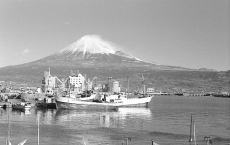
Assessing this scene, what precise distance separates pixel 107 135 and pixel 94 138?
3.40 m

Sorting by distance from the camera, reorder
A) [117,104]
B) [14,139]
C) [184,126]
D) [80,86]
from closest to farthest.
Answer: [14,139], [184,126], [117,104], [80,86]

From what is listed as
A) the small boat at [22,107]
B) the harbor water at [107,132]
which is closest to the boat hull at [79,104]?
the small boat at [22,107]

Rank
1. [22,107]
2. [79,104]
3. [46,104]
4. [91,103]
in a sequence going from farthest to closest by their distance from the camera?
[46,104] < [91,103] < [79,104] < [22,107]

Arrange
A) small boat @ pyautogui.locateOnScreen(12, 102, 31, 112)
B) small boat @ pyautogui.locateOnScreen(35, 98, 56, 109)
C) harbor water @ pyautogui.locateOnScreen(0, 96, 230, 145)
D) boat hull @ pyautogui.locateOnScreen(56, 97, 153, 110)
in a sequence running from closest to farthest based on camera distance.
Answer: harbor water @ pyautogui.locateOnScreen(0, 96, 230, 145)
small boat @ pyautogui.locateOnScreen(12, 102, 31, 112)
boat hull @ pyautogui.locateOnScreen(56, 97, 153, 110)
small boat @ pyautogui.locateOnScreen(35, 98, 56, 109)

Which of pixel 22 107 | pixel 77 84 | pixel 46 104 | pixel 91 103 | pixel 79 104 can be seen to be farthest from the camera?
pixel 77 84

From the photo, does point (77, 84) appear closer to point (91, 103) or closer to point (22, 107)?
point (91, 103)

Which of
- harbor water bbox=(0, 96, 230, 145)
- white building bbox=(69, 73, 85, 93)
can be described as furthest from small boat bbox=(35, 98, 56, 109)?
white building bbox=(69, 73, 85, 93)

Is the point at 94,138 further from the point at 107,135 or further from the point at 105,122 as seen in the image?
the point at 105,122

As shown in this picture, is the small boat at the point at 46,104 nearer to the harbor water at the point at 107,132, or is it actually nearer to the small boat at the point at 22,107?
the small boat at the point at 22,107

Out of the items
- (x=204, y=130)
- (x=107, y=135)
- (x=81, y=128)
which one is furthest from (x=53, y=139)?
(x=204, y=130)

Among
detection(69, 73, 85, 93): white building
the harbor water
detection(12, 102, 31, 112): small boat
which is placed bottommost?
the harbor water

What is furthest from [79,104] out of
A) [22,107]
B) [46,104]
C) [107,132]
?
Answer: [107,132]

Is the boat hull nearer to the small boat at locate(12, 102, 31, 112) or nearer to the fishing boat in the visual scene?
the fishing boat

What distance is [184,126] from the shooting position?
66.4 meters
